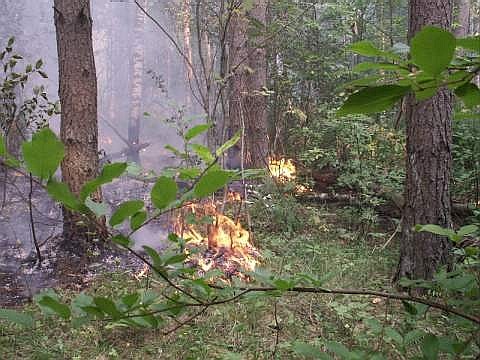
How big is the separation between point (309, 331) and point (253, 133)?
4401 millimetres

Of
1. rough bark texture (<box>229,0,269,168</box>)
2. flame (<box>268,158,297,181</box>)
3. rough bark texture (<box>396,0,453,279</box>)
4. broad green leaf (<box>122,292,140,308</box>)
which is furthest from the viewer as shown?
flame (<box>268,158,297,181</box>)

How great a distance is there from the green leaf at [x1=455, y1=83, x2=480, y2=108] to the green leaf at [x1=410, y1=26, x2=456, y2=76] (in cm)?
10

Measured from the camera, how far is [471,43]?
0.44 meters

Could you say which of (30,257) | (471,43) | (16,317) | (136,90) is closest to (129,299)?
(16,317)

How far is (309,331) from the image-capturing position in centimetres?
311

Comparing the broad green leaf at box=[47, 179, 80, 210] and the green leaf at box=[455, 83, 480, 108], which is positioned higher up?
the green leaf at box=[455, 83, 480, 108]

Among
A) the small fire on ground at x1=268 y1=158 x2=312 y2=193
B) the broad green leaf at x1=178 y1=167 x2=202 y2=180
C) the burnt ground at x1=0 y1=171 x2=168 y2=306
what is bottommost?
the burnt ground at x1=0 y1=171 x2=168 y2=306

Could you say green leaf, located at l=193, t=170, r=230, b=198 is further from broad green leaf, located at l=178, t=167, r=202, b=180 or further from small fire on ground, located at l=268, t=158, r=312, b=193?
small fire on ground, located at l=268, t=158, r=312, b=193

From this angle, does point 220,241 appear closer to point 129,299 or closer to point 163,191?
point 129,299

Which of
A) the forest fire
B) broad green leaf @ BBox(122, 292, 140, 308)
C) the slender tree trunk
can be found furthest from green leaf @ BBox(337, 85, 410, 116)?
the slender tree trunk

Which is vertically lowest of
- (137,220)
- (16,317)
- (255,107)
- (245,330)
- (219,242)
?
(245,330)

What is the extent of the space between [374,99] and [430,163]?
11.4ft

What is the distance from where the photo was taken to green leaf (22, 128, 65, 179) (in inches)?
18.7

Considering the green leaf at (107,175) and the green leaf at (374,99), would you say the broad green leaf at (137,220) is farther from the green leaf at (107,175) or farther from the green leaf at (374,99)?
the green leaf at (374,99)
